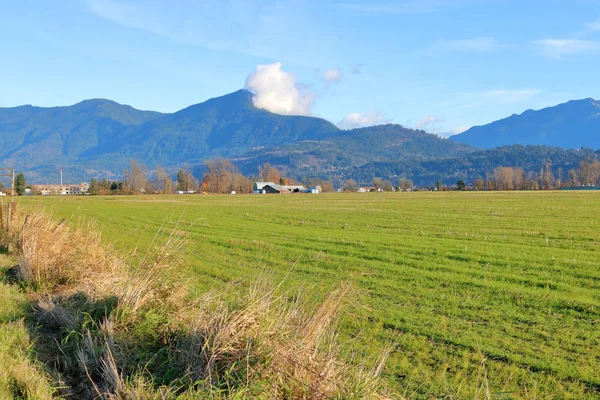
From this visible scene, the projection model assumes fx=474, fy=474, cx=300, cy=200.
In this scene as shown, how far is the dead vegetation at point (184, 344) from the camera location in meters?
4.42

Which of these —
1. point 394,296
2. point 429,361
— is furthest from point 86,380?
point 394,296

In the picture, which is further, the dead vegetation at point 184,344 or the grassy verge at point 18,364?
the grassy verge at point 18,364

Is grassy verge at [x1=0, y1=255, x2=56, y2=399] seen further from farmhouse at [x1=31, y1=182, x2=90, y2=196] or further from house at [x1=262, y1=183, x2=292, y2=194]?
house at [x1=262, y1=183, x2=292, y2=194]

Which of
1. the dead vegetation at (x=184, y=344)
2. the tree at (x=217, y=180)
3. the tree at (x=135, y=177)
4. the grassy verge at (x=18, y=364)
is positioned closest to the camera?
the dead vegetation at (x=184, y=344)

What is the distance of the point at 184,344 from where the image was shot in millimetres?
5367

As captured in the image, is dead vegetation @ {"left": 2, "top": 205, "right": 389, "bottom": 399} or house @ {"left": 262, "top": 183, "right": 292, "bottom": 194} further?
house @ {"left": 262, "top": 183, "right": 292, "bottom": 194}

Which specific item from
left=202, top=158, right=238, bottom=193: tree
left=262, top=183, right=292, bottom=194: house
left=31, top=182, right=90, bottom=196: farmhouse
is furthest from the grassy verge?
left=262, top=183, right=292, bottom=194: house

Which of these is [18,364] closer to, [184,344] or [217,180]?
[184,344]

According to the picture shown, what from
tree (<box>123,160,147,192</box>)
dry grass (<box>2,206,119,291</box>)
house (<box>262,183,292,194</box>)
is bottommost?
house (<box>262,183,292,194</box>)

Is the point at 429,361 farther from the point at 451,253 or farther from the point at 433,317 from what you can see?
the point at 451,253

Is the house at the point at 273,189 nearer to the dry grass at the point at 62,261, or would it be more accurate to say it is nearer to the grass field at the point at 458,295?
the grass field at the point at 458,295

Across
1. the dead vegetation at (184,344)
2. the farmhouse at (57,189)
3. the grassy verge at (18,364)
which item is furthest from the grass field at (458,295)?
the farmhouse at (57,189)

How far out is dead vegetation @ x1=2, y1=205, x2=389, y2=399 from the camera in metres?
4.42

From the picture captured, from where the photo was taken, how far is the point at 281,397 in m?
4.34
